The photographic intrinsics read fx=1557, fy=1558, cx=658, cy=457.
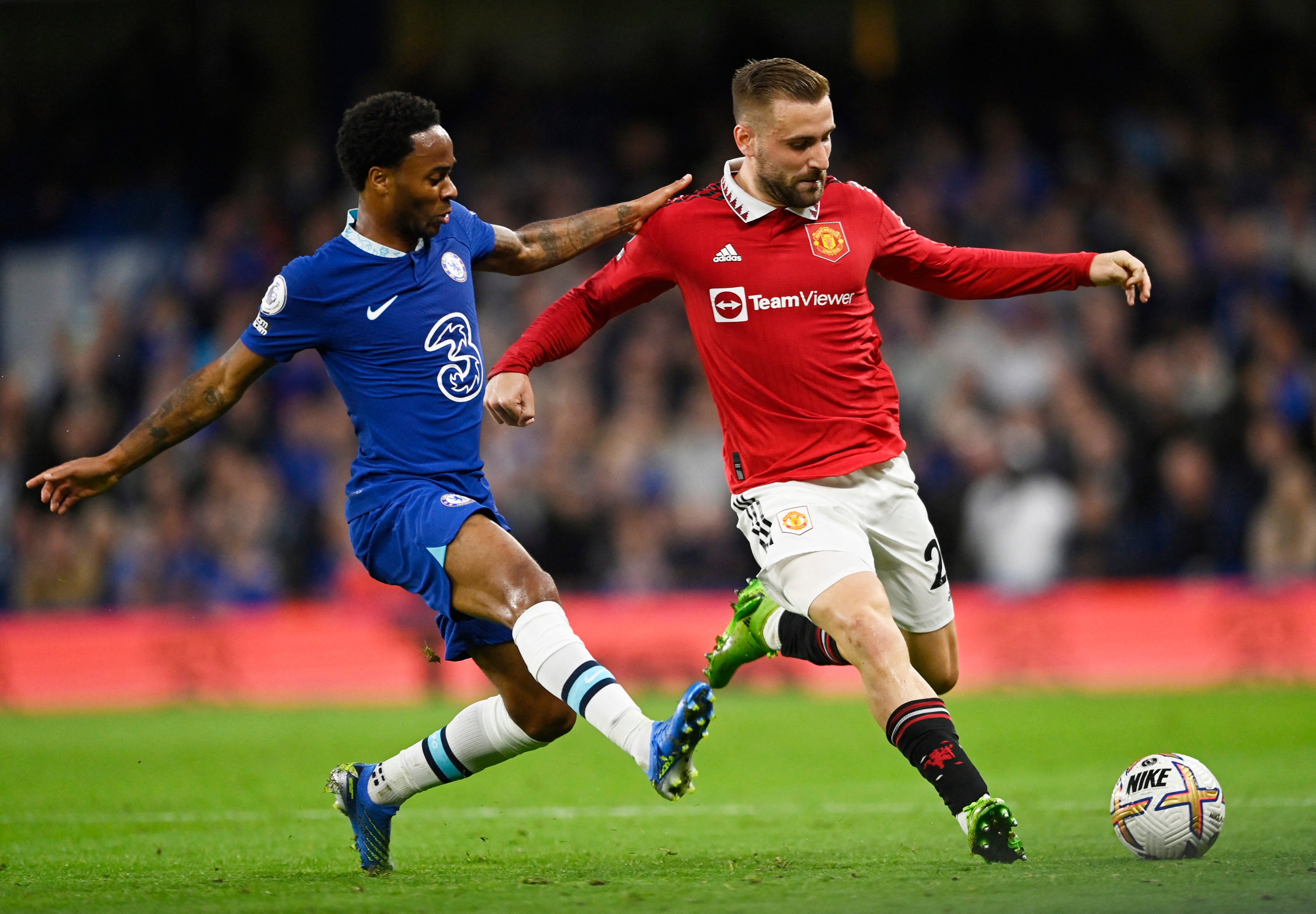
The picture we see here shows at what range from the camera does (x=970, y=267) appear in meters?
5.71

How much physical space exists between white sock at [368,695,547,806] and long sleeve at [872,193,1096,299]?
84.9 inches

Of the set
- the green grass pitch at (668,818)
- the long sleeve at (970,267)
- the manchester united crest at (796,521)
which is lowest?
the green grass pitch at (668,818)

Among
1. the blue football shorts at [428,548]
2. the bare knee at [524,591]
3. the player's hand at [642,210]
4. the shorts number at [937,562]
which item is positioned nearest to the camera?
the bare knee at [524,591]

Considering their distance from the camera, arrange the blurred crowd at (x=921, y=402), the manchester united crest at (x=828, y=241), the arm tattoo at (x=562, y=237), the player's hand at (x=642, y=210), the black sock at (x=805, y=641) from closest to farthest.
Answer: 1. the manchester united crest at (x=828, y=241)
2. the player's hand at (x=642, y=210)
3. the arm tattoo at (x=562, y=237)
4. the black sock at (x=805, y=641)
5. the blurred crowd at (x=921, y=402)

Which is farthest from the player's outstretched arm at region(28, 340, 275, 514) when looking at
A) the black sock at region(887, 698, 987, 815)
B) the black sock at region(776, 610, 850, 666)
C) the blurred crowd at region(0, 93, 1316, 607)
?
the blurred crowd at region(0, 93, 1316, 607)

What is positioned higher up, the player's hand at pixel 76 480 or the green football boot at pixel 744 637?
the player's hand at pixel 76 480

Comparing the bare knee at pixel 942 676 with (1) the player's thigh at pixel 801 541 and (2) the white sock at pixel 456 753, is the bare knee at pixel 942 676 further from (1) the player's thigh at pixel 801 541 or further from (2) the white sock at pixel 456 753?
(2) the white sock at pixel 456 753

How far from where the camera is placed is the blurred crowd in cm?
1359

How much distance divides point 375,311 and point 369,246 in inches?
9.4

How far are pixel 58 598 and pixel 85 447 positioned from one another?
1599 mm

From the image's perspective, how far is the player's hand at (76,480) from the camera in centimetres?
532

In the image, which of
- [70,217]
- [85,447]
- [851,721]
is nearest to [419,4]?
[70,217]

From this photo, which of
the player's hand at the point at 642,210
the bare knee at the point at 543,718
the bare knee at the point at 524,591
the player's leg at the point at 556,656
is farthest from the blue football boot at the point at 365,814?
the player's hand at the point at 642,210

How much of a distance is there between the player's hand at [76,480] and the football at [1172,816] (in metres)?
3.65
